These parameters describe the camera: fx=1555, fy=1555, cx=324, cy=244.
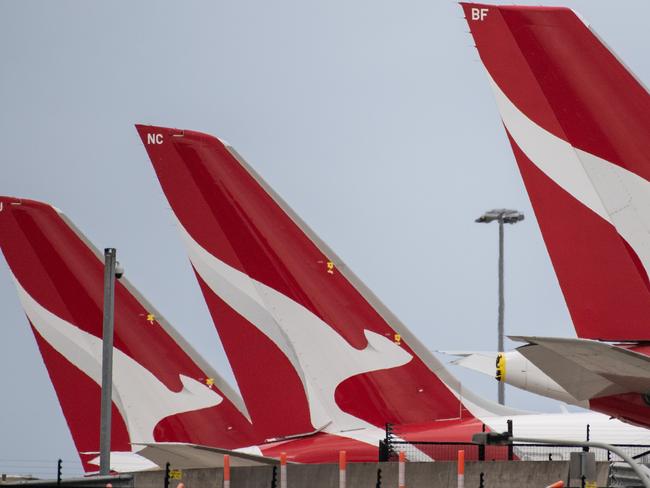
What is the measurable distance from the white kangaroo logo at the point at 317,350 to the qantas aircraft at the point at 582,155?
27.2 ft

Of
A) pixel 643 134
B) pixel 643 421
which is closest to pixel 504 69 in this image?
pixel 643 134

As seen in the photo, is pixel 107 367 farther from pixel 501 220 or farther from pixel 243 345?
pixel 501 220

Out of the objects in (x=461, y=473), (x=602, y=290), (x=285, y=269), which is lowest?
(x=461, y=473)

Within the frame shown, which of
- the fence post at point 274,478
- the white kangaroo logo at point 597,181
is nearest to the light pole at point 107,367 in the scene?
the fence post at point 274,478

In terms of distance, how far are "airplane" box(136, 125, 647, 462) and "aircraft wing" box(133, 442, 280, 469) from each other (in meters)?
1.96

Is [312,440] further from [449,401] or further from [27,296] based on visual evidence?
[27,296]

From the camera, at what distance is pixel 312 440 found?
2944cm

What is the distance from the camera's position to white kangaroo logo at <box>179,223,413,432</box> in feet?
96.4

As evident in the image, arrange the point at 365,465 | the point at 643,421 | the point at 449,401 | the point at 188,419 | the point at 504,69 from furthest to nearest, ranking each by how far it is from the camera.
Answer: the point at 188,419, the point at 449,401, the point at 365,465, the point at 504,69, the point at 643,421

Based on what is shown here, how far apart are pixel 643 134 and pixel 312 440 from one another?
1086 centimetres

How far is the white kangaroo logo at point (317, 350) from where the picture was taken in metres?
29.4

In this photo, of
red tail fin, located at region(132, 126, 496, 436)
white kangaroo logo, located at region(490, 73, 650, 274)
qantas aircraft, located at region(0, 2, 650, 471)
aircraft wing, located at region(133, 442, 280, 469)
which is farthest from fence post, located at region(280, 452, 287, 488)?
red tail fin, located at region(132, 126, 496, 436)

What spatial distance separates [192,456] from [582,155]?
9151mm

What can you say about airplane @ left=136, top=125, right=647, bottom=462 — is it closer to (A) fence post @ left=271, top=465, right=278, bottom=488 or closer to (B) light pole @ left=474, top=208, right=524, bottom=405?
(A) fence post @ left=271, top=465, right=278, bottom=488
